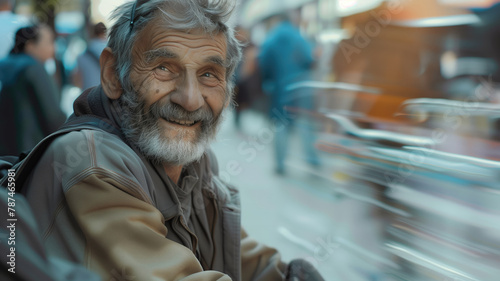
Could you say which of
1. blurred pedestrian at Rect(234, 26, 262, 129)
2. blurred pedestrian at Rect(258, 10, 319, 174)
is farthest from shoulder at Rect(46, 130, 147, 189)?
blurred pedestrian at Rect(234, 26, 262, 129)

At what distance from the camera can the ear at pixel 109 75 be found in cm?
135

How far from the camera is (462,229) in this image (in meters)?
2.72

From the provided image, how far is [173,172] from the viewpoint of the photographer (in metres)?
1.43

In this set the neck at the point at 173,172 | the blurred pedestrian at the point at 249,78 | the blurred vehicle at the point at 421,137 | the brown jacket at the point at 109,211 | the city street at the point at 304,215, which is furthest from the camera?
the blurred pedestrian at the point at 249,78

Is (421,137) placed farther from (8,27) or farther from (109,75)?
(8,27)

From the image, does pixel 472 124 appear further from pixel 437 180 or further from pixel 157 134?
pixel 157 134

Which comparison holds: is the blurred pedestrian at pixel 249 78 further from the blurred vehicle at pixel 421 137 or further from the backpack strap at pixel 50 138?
the backpack strap at pixel 50 138

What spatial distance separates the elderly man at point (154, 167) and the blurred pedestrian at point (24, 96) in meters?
0.22

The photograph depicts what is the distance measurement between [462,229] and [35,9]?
7.56 feet

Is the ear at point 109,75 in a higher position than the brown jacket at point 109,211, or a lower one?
higher

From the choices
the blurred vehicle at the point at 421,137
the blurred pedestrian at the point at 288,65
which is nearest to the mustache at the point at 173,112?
the blurred vehicle at the point at 421,137

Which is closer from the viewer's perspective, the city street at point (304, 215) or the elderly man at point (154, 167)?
the elderly man at point (154, 167)

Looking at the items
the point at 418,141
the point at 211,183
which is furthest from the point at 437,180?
the point at 211,183

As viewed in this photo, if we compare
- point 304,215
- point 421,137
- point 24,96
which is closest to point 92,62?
point 24,96
